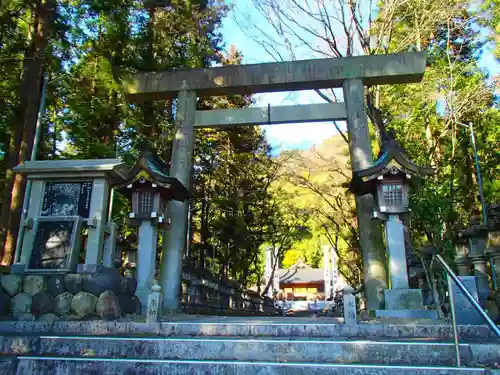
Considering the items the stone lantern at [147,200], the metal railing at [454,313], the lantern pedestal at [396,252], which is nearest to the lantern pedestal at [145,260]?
the stone lantern at [147,200]

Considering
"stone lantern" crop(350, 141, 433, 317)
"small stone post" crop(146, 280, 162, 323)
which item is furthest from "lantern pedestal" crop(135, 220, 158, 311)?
"stone lantern" crop(350, 141, 433, 317)

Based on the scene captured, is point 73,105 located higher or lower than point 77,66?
lower

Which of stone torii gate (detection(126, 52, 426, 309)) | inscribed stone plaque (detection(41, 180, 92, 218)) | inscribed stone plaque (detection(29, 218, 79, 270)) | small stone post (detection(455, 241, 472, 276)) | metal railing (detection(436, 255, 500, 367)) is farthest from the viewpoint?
small stone post (detection(455, 241, 472, 276))

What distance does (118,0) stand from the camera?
11070 millimetres

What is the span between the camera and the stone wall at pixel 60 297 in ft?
22.6

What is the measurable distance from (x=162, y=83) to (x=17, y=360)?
29.5 ft

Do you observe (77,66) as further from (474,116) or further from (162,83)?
(474,116)

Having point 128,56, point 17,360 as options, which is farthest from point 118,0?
point 17,360

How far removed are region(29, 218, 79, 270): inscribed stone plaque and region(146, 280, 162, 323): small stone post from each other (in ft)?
8.43

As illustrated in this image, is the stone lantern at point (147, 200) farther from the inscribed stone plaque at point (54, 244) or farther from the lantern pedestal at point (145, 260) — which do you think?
the inscribed stone plaque at point (54, 244)

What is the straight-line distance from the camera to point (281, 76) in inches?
436

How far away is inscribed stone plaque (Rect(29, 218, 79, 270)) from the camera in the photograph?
778 cm

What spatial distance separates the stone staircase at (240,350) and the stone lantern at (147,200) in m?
3.06

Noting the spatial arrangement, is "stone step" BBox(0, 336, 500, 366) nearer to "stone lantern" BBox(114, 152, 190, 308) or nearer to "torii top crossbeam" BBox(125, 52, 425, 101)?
"stone lantern" BBox(114, 152, 190, 308)
